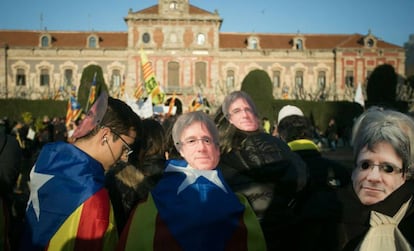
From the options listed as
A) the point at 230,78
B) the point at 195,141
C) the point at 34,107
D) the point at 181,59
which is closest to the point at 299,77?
the point at 230,78

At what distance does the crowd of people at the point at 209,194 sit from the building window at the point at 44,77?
4036cm

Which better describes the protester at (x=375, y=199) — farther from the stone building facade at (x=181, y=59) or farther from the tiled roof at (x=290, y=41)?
the tiled roof at (x=290, y=41)

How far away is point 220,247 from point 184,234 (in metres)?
0.18

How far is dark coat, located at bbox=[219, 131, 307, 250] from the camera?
8.65 feet

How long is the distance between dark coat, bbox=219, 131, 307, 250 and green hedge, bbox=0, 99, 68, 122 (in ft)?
100

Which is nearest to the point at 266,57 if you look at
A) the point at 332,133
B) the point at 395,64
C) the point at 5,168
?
the point at 395,64

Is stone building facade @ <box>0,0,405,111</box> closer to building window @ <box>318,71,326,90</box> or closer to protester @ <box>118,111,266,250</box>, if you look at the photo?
building window @ <box>318,71,326,90</box>

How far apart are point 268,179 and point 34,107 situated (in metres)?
31.7

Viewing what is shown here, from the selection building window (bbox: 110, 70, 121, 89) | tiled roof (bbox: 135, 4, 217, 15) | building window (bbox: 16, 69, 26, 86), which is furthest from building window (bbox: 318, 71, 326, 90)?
building window (bbox: 16, 69, 26, 86)

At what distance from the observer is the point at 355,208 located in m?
1.93

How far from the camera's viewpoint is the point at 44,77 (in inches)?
1593

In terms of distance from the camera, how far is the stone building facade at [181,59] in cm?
3953

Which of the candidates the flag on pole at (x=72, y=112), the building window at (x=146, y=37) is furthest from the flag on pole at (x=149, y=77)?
the building window at (x=146, y=37)

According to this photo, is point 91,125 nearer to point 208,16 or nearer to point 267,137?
point 267,137
